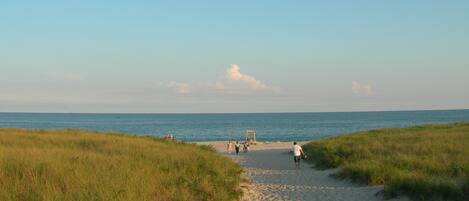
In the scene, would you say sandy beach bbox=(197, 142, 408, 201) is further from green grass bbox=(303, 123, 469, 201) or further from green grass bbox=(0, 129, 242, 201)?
green grass bbox=(0, 129, 242, 201)

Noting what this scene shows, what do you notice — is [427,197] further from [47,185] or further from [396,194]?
[47,185]

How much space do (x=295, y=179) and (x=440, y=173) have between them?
6016 mm

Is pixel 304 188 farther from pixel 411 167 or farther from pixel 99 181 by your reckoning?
pixel 99 181

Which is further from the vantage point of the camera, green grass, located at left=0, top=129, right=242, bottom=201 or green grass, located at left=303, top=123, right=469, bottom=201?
green grass, located at left=303, top=123, right=469, bottom=201

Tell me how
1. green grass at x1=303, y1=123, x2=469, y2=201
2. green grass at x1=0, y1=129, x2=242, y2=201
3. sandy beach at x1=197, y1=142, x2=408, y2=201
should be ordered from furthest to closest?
sandy beach at x1=197, y1=142, x2=408, y2=201
green grass at x1=303, y1=123, x2=469, y2=201
green grass at x1=0, y1=129, x2=242, y2=201

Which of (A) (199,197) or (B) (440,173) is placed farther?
Result: (B) (440,173)

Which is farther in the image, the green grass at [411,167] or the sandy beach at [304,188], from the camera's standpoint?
the sandy beach at [304,188]

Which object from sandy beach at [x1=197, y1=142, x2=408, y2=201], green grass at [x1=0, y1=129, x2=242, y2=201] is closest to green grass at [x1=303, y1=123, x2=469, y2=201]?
sandy beach at [x1=197, y1=142, x2=408, y2=201]

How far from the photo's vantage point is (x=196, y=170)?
58.0 ft

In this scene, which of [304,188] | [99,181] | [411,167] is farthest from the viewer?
[411,167]

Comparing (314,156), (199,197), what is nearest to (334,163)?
(314,156)

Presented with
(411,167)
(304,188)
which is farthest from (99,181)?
(411,167)

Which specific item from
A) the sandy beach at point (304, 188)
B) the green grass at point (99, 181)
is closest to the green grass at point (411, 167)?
the sandy beach at point (304, 188)

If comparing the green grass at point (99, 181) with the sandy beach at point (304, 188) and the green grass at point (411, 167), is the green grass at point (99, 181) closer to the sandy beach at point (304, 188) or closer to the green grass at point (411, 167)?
the sandy beach at point (304, 188)
